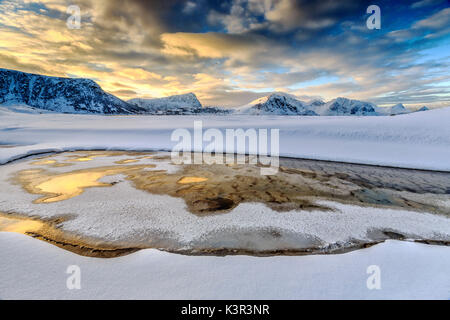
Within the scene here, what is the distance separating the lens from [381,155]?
9.30m

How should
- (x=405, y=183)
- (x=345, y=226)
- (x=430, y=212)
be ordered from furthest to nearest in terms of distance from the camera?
(x=405, y=183)
(x=430, y=212)
(x=345, y=226)

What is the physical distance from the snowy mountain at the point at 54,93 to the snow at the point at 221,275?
151 metres

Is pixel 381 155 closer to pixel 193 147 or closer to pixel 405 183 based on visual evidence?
pixel 405 183

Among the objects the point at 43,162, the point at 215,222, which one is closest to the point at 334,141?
the point at 215,222

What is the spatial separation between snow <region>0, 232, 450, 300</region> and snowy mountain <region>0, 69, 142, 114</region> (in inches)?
5941

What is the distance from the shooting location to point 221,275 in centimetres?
221

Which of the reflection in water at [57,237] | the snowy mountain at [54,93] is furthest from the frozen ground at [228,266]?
the snowy mountain at [54,93]

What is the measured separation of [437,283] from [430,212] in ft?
9.18

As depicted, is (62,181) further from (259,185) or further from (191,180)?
(259,185)

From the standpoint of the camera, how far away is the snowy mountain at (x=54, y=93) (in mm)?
127562

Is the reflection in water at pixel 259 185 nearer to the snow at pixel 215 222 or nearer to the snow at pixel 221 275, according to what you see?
the snow at pixel 215 222

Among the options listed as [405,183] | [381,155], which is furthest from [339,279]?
[381,155]
